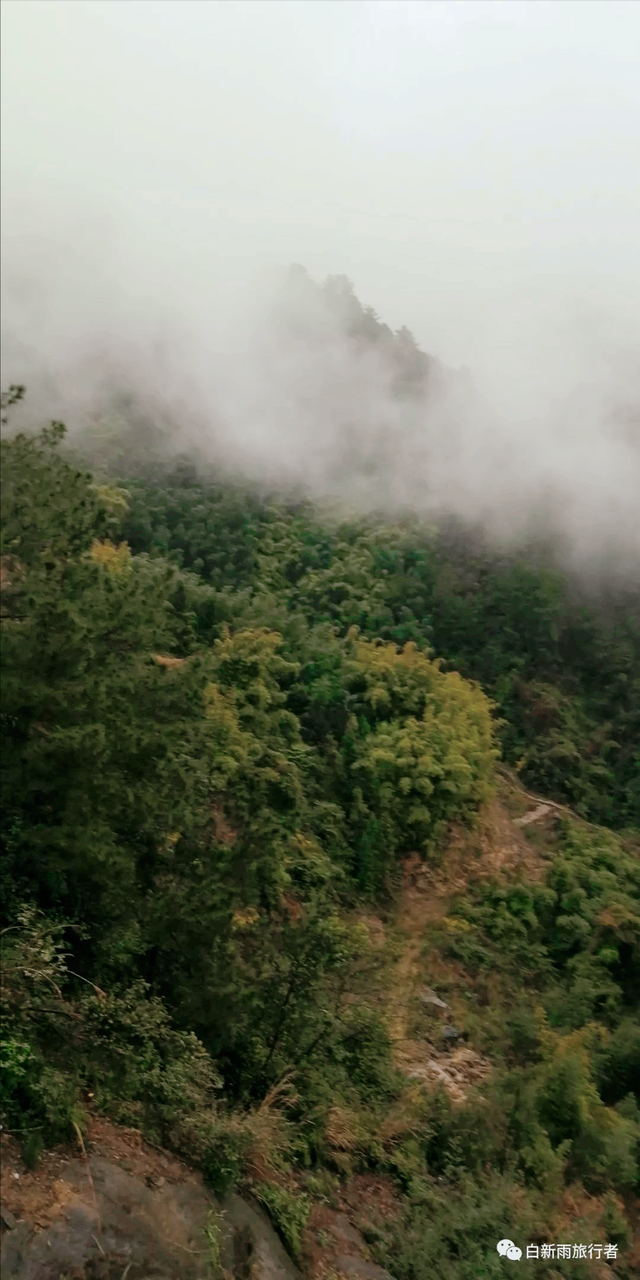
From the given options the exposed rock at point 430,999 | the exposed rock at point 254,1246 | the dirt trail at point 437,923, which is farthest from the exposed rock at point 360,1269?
the exposed rock at point 430,999

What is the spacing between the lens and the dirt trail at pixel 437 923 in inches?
349

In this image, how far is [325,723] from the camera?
483 inches

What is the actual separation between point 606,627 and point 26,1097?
12.5 meters

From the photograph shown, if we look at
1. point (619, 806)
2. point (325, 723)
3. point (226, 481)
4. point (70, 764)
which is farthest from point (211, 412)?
point (70, 764)

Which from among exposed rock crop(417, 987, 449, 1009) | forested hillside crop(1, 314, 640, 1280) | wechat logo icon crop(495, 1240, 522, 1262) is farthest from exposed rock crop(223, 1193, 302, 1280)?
exposed rock crop(417, 987, 449, 1009)

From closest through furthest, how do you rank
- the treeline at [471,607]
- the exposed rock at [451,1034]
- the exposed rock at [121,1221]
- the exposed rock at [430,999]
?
the exposed rock at [121,1221] → the exposed rock at [451,1034] → the exposed rock at [430,999] → the treeline at [471,607]

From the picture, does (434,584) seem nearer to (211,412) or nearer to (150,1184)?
(211,412)

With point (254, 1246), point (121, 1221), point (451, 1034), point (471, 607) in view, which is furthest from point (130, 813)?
point (471, 607)

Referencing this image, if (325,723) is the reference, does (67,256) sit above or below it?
above

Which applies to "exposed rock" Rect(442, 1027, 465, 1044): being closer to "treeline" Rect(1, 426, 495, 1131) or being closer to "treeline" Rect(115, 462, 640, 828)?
"treeline" Rect(1, 426, 495, 1131)

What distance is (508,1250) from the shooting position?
254 inches

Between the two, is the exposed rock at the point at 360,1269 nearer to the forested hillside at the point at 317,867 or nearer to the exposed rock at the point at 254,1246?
the forested hillside at the point at 317,867

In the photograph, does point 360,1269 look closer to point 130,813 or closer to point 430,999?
point 130,813

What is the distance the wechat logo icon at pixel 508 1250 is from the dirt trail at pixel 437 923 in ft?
5.65
